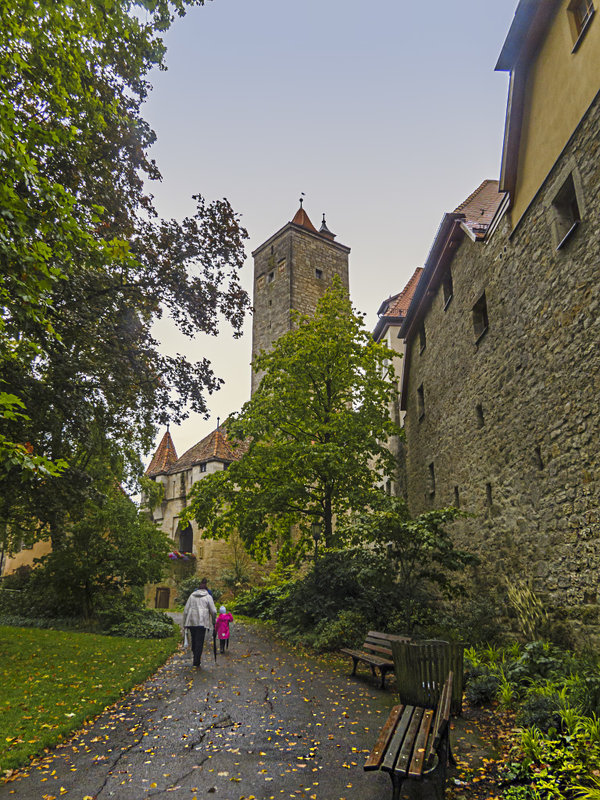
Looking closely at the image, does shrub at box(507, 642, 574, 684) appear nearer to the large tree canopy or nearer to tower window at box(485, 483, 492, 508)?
tower window at box(485, 483, 492, 508)

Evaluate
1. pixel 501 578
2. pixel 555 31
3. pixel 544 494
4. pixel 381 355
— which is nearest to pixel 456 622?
pixel 501 578

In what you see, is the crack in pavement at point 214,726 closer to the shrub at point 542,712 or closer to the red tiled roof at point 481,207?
the shrub at point 542,712

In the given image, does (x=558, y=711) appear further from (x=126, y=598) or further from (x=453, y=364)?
(x=126, y=598)

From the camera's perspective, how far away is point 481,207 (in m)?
13.4

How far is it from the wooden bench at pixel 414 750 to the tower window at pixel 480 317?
8.08 metres

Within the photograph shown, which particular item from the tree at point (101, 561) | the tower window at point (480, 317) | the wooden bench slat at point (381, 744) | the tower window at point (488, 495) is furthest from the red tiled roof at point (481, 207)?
the tree at point (101, 561)

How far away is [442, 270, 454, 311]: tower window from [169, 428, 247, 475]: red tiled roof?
2239 cm

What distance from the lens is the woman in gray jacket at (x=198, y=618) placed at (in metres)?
9.59

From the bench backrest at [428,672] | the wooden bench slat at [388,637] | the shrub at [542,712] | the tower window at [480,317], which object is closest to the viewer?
the shrub at [542,712]

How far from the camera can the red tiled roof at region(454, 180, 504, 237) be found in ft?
38.5

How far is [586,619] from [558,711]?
2256 mm

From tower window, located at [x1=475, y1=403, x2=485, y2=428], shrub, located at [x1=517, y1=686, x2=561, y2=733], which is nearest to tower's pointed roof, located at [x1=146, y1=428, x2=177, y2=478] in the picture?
tower window, located at [x1=475, y1=403, x2=485, y2=428]

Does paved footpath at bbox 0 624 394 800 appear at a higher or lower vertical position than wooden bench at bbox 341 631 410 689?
lower

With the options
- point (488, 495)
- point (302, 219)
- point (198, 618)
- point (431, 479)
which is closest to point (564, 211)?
point (488, 495)
